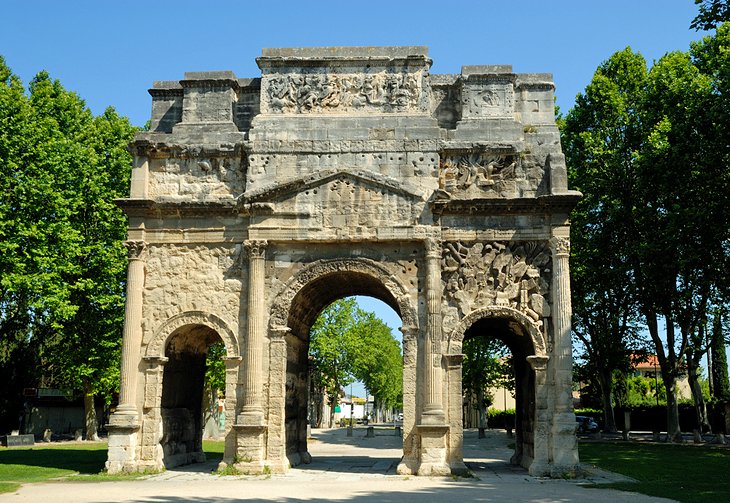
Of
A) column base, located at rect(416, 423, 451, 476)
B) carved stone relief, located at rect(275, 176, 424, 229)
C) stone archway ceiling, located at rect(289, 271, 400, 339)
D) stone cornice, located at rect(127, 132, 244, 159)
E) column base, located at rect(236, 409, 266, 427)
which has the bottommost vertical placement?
column base, located at rect(416, 423, 451, 476)

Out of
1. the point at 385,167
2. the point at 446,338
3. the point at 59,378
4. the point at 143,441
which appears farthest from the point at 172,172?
the point at 59,378

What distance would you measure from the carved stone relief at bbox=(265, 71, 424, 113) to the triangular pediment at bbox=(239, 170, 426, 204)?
1958mm

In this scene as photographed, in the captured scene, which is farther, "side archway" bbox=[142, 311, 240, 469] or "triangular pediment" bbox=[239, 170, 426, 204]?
"triangular pediment" bbox=[239, 170, 426, 204]

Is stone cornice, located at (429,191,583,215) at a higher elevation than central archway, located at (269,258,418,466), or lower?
higher

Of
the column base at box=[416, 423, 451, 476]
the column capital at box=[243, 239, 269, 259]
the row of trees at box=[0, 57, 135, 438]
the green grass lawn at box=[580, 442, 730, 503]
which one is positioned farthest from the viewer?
the row of trees at box=[0, 57, 135, 438]

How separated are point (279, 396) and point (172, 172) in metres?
6.54

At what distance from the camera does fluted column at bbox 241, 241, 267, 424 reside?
56.9 ft

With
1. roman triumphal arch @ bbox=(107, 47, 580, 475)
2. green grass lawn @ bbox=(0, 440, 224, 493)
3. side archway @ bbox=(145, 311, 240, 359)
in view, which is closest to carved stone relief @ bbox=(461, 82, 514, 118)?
roman triumphal arch @ bbox=(107, 47, 580, 475)

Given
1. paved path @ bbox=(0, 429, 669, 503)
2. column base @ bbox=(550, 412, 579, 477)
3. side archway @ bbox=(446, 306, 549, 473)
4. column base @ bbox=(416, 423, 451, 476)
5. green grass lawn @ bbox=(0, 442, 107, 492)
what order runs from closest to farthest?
paved path @ bbox=(0, 429, 669, 503)
green grass lawn @ bbox=(0, 442, 107, 492)
column base @ bbox=(550, 412, 579, 477)
column base @ bbox=(416, 423, 451, 476)
side archway @ bbox=(446, 306, 549, 473)

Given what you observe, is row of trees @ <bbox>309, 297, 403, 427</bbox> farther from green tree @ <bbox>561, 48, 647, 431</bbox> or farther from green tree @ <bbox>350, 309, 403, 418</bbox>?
green tree @ <bbox>561, 48, 647, 431</bbox>

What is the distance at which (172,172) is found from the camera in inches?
750

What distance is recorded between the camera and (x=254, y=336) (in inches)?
696

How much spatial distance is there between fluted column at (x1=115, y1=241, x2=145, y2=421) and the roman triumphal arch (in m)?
0.04

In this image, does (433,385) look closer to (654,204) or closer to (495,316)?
(495,316)
